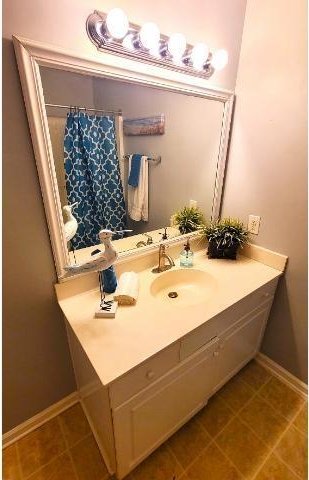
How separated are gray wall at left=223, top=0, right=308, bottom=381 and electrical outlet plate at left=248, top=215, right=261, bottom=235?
0.09ft

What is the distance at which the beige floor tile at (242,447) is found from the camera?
1123mm

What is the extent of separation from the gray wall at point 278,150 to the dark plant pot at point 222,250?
0.16m

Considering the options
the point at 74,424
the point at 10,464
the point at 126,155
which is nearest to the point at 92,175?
the point at 126,155

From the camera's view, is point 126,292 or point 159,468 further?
point 159,468

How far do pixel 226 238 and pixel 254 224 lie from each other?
20cm

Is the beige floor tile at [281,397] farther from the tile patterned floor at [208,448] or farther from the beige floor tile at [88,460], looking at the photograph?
the beige floor tile at [88,460]

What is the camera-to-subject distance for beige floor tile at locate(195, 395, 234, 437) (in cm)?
126

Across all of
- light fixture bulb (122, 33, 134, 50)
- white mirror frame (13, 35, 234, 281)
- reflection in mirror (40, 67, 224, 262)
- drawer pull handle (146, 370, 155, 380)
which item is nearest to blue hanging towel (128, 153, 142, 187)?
reflection in mirror (40, 67, 224, 262)

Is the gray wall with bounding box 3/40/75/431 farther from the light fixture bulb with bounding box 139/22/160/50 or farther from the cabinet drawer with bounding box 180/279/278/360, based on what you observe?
the cabinet drawer with bounding box 180/279/278/360

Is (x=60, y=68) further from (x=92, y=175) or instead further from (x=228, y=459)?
(x=228, y=459)

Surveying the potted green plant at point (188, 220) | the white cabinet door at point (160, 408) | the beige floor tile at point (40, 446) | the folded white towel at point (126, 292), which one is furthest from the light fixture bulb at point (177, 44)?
the beige floor tile at point (40, 446)

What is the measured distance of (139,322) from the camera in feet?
3.05

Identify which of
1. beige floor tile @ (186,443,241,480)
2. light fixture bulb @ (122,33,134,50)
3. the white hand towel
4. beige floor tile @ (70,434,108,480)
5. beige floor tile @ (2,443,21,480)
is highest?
light fixture bulb @ (122,33,134,50)

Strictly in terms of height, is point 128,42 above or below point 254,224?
above
